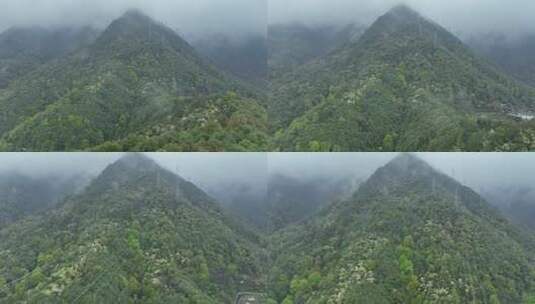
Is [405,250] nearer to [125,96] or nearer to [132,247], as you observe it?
[132,247]

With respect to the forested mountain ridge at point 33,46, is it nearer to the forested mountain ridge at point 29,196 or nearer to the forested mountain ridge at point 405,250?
the forested mountain ridge at point 29,196

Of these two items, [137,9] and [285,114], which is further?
[137,9]

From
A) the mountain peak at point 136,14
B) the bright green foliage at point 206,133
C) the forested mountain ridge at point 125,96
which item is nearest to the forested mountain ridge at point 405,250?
the bright green foliage at point 206,133

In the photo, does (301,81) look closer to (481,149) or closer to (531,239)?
(481,149)

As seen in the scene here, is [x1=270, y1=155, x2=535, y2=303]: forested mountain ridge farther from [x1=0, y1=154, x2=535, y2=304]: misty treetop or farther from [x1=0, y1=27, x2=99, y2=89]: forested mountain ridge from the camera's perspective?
[x1=0, y1=27, x2=99, y2=89]: forested mountain ridge

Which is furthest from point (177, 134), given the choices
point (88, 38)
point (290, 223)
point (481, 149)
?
point (88, 38)
